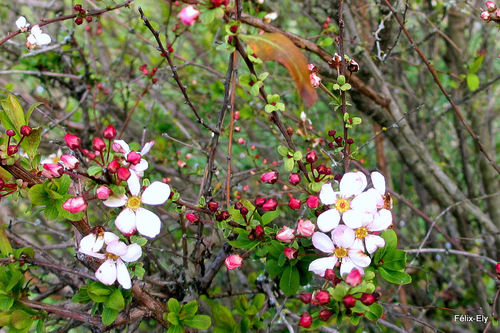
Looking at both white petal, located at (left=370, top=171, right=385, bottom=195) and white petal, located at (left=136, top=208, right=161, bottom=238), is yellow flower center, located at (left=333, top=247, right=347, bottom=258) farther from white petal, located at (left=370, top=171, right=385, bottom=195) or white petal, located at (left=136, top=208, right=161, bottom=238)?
white petal, located at (left=136, top=208, right=161, bottom=238)

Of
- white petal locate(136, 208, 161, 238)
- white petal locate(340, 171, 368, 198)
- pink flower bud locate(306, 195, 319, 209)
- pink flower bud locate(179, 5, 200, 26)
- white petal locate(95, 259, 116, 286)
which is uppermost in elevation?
pink flower bud locate(179, 5, 200, 26)

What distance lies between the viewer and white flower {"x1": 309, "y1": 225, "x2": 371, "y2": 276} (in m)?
0.97

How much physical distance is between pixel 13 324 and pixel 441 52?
3.32 meters

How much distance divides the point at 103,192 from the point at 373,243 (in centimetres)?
65

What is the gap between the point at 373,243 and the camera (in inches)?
39.5

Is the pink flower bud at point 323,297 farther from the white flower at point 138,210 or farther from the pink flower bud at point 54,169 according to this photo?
the pink flower bud at point 54,169

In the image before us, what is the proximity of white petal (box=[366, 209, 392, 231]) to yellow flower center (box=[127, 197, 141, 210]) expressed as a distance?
0.57 meters

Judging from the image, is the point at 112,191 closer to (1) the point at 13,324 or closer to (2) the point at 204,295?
(1) the point at 13,324

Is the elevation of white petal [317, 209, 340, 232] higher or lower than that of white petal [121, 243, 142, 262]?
higher

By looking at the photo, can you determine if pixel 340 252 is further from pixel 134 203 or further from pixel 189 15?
pixel 189 15

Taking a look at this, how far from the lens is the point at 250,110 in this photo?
90.4 inches

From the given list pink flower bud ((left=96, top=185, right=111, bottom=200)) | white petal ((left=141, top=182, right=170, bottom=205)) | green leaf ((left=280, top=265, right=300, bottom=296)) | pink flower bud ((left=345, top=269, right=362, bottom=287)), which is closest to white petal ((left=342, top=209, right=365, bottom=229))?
pink flower bud ((left=345, top=269, right=362, bottom=287))

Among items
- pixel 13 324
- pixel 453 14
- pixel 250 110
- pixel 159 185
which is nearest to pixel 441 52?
pixel 453 14

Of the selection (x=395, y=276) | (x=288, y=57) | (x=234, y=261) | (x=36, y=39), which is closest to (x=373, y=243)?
(x=395, y=276)
